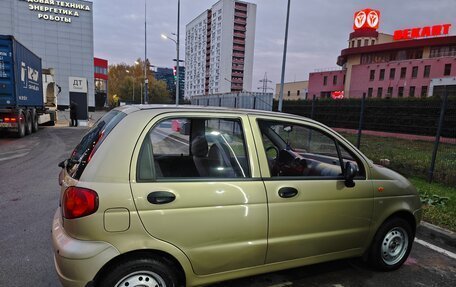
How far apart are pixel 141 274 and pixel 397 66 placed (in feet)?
194

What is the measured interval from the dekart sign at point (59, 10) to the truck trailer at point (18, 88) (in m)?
36.2

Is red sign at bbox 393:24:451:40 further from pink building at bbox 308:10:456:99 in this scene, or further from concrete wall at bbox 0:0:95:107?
concrete wall at bbox 0:0:95:107

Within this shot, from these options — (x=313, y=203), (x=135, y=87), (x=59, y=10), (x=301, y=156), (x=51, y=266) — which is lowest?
(x=51, y=266)

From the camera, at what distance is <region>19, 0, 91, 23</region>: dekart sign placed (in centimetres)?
4694

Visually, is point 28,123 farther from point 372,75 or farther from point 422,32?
point 422,32

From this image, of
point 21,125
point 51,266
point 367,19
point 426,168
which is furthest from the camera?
point 367,19

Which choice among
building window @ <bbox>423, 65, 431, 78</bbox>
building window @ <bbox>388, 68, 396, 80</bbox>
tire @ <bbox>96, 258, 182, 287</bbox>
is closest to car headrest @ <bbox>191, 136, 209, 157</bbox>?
tire @ <bbox>96, 258, 182, 287</bbox>

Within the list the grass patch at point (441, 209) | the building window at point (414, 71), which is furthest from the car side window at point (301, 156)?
the building window at point (414, 71)

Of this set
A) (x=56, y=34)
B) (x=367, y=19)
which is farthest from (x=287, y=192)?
→ (x=367, y=19)

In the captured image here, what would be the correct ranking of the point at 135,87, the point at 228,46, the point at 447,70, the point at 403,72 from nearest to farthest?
1. the point at 447,70
2. the point at 403,72
3. the point at 135,87
4. the point at 228,46

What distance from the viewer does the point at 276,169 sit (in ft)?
10.2

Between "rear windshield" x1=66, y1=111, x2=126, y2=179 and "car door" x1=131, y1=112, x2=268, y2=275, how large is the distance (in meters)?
0.34

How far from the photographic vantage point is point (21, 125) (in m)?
14.1

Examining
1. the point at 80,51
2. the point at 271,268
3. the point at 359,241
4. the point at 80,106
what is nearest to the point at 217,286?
the point at 271,268
